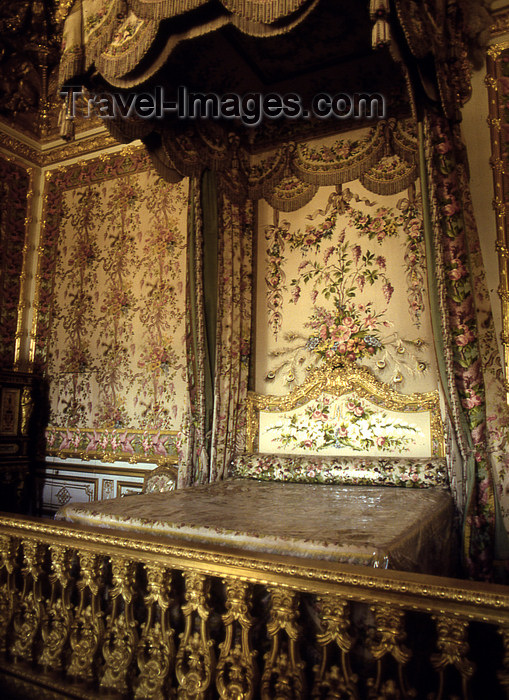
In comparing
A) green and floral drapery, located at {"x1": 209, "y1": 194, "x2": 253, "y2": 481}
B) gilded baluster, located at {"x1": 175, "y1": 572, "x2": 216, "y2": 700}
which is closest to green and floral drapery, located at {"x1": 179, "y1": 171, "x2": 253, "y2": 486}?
green and floral drapery, located at {"x1": 209, "y1": 194, "x2": 253, "y2": 481}

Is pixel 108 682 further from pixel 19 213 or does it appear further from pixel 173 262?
pixel 19 213

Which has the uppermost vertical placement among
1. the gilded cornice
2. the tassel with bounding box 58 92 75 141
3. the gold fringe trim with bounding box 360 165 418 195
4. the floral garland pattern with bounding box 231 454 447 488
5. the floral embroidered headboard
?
the gilded cornice

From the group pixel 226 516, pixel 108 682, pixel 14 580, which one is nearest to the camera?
pixel 108 682

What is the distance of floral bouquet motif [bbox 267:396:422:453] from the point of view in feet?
9.86

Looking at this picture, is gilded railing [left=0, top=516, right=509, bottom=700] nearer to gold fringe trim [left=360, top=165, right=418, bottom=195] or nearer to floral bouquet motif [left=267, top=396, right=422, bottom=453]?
floral bouquet motif [left=267, top=396, right=422, bottom=453]

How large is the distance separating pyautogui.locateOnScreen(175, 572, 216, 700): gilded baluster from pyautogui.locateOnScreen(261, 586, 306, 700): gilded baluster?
0.17m

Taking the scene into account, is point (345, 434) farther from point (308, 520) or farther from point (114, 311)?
point (114, 311)

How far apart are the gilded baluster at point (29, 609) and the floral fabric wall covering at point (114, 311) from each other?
6.71 feet

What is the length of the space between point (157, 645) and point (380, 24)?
6.93 feet

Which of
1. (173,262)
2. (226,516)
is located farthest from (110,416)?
(226,516)

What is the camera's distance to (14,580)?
5.80 ft

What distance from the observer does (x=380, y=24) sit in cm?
173

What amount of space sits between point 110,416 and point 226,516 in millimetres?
2475

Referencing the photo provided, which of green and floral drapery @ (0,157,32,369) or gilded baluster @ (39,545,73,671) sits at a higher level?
green and floral drapery @ (0,157,32,369)
